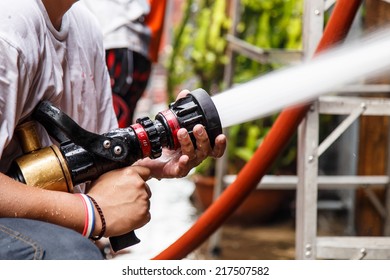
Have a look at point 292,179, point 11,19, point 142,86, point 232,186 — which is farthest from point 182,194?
point 11,19

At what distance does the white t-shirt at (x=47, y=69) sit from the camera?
1.51 m

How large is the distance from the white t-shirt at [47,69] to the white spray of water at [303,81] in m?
0.38

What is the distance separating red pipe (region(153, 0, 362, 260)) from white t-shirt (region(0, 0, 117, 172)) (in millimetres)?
506

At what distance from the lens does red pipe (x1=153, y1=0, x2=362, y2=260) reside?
89.5 inches

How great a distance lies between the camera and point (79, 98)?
6.14 feet

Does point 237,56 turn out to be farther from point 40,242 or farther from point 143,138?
point 40,242

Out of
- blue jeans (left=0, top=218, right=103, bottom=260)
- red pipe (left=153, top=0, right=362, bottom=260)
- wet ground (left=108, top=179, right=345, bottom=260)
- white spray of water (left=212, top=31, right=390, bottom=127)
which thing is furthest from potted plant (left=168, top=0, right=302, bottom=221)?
blue jeans (left=0, top=218, right=103, bottom=260)

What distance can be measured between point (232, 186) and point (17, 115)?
108 centimetres

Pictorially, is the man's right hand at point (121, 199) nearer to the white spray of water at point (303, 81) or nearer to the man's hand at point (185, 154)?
the man's hand at point (185, 154)

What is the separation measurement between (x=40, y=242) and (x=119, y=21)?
1.96 metres

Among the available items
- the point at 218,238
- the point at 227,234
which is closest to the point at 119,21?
the point at 218,238

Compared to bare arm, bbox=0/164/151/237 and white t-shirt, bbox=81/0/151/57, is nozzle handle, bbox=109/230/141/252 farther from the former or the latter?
white t-shirt, bbox=81/0/151/57

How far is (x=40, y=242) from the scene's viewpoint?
1.42 metres
